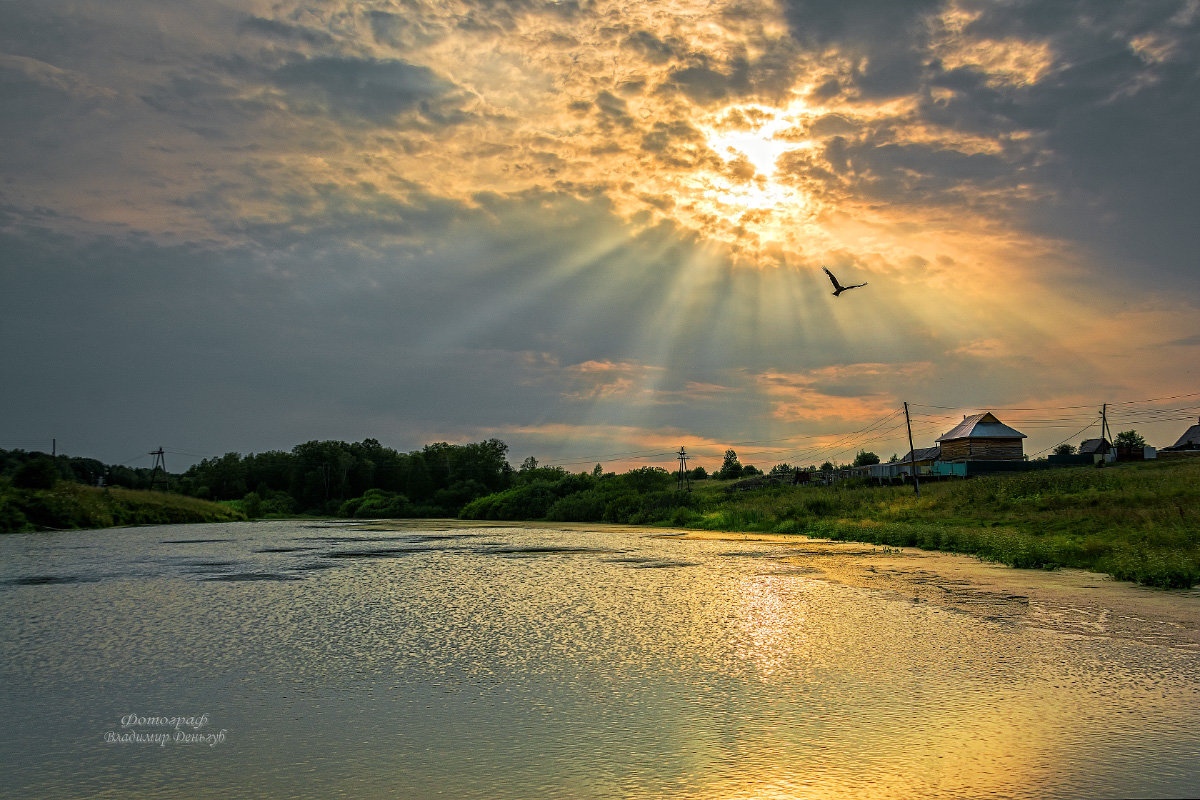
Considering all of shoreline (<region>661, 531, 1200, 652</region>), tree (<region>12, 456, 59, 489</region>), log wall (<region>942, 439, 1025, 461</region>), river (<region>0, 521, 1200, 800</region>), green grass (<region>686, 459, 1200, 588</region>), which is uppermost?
log wall (<region>942, 439, 1025, 461</region>)

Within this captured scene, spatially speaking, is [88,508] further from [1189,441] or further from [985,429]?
[1189,441]

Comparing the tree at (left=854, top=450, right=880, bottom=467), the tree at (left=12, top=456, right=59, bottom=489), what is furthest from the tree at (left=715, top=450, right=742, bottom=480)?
the tree at (left=12, top=456, right=59, bottom=489)

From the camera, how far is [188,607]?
13.6 metres

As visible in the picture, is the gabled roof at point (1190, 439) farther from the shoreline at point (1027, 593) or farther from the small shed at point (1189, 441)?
the shoreline at point (1027, 593)

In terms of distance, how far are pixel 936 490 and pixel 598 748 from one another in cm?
3954

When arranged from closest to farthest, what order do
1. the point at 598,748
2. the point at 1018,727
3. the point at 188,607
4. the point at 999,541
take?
the point at 598,748 → the point at 1018,727 → the point at 188,607 → the point at 999,541

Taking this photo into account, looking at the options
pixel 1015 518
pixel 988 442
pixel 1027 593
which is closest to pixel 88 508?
pixel 1015 518

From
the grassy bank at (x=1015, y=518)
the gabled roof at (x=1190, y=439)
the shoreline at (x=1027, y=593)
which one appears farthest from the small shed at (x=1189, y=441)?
the shoreline at (x=1027, y=593)

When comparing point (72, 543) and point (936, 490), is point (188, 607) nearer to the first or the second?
point (72, 543)

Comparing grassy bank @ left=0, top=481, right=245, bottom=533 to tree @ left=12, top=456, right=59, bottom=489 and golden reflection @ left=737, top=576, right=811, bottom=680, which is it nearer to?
tree @ left=12, top=456, right=59, bottom=489

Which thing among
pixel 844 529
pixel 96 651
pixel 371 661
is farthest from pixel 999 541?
pixel 96 651

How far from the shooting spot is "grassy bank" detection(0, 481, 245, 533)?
36531 mm

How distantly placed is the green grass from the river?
3.74 m

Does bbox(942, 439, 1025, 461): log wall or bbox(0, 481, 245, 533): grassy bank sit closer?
bbox(0, 481, 245, 533): grassy bank
